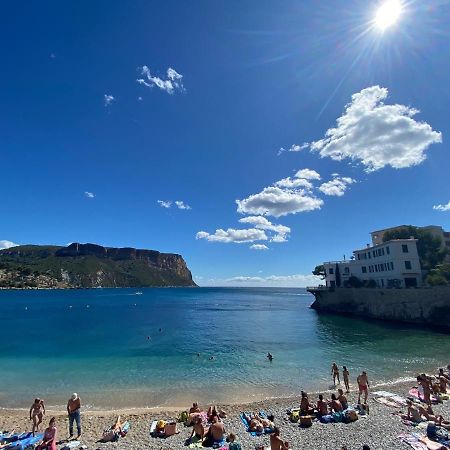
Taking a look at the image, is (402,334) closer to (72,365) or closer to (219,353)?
(219,353)

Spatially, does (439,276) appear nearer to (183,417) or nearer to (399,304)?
(399,304)

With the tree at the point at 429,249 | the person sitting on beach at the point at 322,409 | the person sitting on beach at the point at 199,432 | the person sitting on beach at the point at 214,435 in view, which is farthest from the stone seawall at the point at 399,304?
the person sitting on beach at the point at 199,432

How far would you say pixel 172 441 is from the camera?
1269cm

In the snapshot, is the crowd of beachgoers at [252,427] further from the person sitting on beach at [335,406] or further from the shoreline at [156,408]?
the shoreline at [156,408]

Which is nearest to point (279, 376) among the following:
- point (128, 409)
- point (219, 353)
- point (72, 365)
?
point (219, 353)

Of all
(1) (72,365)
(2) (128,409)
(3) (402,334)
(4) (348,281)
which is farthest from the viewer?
(4) (348,281)

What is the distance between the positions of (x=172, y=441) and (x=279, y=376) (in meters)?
13.1

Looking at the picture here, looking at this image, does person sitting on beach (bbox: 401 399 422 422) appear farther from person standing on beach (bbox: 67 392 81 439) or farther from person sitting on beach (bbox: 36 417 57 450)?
person sitting on beach (bbox: 36 417 57 450)

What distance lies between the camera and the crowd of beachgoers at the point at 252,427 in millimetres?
11992

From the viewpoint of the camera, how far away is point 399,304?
1956 inches

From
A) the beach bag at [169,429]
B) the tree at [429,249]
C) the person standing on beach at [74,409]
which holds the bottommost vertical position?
the beach bag at [169,429]

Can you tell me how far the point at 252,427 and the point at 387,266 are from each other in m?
52.8

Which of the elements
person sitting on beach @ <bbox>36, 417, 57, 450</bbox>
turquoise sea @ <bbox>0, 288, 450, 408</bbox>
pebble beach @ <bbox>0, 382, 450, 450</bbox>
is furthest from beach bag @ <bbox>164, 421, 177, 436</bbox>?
turquoise sea @ <bbox>0, 288, 450, 408</bbox>

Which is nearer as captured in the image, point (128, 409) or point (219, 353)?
point (128, 409)
